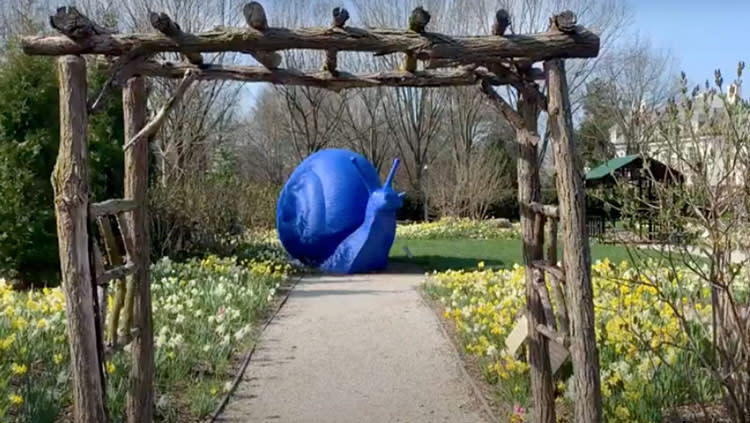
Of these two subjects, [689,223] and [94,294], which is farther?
[689,223]

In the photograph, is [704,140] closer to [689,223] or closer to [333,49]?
[689,223]

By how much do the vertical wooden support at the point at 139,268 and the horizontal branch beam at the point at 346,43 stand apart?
33.8 inches

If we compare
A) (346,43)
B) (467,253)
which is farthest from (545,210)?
(467,253)

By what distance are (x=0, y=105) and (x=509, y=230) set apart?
17.9 meters

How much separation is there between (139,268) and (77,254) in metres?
1.09

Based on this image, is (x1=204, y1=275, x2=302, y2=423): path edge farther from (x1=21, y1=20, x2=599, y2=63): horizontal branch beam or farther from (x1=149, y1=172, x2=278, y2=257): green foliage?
(x1=149, y1=172, x2=278, y2=257): green foliage

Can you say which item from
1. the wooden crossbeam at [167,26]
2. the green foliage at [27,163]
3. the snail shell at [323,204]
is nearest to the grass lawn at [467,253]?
the snail shell at [323,204]

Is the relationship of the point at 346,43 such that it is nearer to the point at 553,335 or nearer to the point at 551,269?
the point at 551,269

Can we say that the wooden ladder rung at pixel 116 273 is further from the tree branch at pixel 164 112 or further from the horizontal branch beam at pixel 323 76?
the horizontal branch beam at pixel 323 76

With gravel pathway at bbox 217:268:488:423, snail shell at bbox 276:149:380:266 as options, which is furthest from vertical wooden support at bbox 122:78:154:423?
snail shell at bbox 276:149:380:266

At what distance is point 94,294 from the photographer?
3.67 m

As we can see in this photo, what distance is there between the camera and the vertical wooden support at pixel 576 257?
356cm

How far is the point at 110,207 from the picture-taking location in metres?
4.13

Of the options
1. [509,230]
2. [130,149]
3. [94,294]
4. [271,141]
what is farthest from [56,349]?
[271,141]
